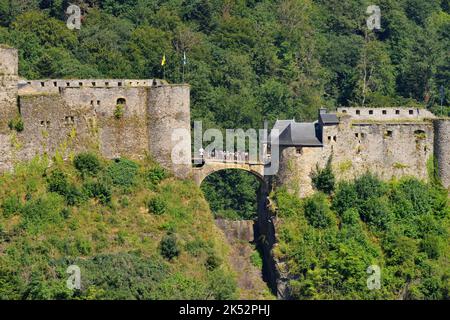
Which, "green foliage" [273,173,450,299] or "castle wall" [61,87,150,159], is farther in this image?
"castle wall" [61,87,150,159]

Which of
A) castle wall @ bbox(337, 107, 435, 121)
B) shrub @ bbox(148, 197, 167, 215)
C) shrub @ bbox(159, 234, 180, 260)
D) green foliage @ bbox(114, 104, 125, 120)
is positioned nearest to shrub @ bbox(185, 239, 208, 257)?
shrub @ bbox(159, 234, 180, 260)

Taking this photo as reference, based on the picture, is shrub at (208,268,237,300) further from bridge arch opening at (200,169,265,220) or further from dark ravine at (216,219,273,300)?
bridge arch opening at (200,169,265,220)

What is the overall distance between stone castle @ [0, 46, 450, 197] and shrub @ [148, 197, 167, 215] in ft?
6.14

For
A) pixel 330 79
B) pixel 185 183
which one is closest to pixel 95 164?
pixel 185 183

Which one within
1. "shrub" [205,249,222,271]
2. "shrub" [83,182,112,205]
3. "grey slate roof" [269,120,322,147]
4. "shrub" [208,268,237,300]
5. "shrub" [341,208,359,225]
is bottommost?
"shrub" [208,268,237,300]

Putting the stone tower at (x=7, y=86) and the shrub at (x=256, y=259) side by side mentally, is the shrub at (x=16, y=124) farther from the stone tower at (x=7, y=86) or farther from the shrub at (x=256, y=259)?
the shrub at (x=256, y=259)

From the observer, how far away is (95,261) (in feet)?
231

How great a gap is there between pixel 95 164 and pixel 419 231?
1254 centimetres

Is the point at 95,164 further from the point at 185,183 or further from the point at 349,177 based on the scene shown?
the point at 349,177

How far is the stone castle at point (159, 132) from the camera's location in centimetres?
7438

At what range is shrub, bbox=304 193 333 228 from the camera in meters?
74.2

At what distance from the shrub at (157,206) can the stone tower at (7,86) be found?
20.2ft

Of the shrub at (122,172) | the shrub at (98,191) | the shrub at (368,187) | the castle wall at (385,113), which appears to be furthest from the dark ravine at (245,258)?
the castle wall at (385,113)

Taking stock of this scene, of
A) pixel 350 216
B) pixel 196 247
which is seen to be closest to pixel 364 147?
pixel 350 216
